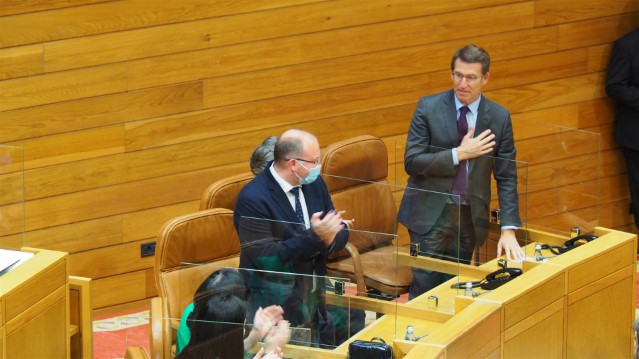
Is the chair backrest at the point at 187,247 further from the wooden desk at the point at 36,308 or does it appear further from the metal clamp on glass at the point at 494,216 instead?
the metal clamp on glass at the point at 494,216

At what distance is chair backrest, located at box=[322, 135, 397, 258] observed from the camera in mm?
5344

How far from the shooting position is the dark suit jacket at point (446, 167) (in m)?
4.74

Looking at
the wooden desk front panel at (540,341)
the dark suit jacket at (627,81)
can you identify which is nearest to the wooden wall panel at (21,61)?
the wooden desk front panel at (540,341)

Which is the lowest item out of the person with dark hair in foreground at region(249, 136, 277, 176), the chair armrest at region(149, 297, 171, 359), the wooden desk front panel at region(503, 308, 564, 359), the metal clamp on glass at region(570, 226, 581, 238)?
the wooden desk front panel at region(503, 308, 564, 359)

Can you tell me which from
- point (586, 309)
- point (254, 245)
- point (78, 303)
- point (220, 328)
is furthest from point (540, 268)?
point (78, 303)

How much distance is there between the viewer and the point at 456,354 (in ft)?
13.1

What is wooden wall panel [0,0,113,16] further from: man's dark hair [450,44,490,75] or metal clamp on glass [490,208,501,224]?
metal clamp on glass [490,208,501,224]

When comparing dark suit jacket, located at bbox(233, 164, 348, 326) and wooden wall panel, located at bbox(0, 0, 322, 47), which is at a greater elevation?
wooden wall panel, located at bbox(0, 0, 322, 47)

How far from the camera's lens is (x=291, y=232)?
4211 mm

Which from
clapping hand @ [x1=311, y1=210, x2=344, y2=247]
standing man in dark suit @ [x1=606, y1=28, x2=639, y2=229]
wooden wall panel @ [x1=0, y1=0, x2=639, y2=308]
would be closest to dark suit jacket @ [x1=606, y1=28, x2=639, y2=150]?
standing man in dark suit @ [x1=606, y1=28, x2=639, y2=229]

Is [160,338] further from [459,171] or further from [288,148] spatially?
[459,171]

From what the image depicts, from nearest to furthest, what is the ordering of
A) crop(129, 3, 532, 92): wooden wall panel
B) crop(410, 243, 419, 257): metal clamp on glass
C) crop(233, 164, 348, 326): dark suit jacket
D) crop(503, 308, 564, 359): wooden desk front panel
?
crop(233, 164, 348, 326): dark suit jacket
crop(503, 308, 564, 359): wooden desk front panel
crop(410, 243, 419, 257): metal clamp on glass
crop(129, 3, 532, 92): wooden wall panel

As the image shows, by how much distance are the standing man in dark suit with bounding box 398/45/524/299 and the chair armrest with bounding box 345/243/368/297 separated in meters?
0.29

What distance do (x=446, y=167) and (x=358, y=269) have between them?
842 mm
